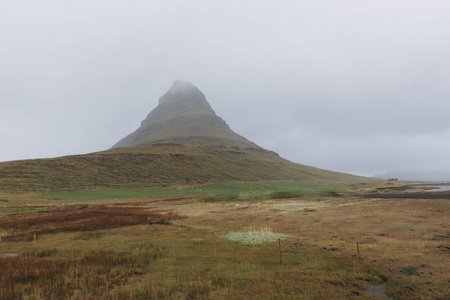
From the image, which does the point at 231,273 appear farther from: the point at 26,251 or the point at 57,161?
the point at 57,161

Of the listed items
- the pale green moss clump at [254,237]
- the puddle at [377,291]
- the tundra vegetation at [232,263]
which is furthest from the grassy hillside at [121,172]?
the puddle at [377,291]

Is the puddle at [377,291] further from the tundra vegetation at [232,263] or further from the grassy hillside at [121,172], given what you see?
the grassy hillside at [121,172]

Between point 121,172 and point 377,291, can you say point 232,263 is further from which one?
point 121,172

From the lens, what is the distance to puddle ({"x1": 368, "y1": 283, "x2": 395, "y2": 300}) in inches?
436

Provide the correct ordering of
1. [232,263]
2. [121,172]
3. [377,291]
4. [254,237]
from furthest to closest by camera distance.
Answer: [121,172], [254,237], [232,263], [377,291]

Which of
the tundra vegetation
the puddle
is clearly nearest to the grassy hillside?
the tundra vegetation

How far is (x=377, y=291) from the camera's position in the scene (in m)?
11.7

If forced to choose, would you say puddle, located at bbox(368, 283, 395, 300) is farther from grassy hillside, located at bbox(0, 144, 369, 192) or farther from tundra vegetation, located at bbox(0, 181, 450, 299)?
grassy hillside, located at bbox(0, 144, 369, 192)

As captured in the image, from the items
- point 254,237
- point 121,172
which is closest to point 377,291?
point 254,237

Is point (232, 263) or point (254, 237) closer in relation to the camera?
point (232, 263)

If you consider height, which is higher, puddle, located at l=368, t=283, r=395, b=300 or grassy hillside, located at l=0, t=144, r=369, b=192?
grassy hillside, located at l=0, t=144, r=369, b=192

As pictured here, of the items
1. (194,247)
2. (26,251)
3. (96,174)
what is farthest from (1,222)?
(96,174)

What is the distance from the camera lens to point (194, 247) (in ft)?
68.2

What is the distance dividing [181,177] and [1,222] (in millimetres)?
113273
